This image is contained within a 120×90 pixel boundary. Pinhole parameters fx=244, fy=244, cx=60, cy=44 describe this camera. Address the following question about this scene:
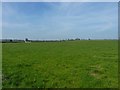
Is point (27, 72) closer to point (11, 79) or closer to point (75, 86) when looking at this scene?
point (11, 79)

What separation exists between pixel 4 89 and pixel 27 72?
4666mm

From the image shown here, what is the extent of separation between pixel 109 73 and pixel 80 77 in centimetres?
269

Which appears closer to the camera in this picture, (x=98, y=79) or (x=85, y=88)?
(x=85, y=88)

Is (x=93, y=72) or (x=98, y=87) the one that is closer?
(x=98, y=87)

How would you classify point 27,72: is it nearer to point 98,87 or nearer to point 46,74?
point 46,74

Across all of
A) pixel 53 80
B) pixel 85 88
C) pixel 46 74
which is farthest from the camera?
pixel 46 74

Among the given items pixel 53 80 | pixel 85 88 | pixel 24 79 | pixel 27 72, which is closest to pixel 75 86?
pixel 85 88

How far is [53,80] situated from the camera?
51.6 ft

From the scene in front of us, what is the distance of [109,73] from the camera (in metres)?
18.0

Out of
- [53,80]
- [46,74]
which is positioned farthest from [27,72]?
[53,80]

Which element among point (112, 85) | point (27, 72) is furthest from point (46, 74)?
point (112, 85)

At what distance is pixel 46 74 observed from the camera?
17.7 meters

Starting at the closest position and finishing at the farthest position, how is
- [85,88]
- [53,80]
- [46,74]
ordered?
[85,88] < [53,80] < [46,74]

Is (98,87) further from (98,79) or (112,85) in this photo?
(98,79)
